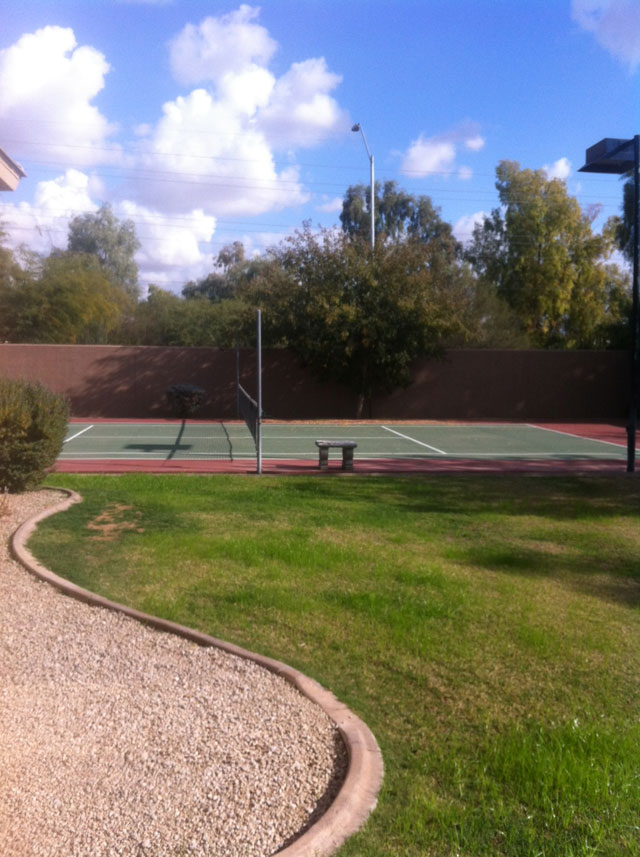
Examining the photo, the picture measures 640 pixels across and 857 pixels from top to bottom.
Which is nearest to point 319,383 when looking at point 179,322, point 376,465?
point 376,465

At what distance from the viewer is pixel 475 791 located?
4.26 metres

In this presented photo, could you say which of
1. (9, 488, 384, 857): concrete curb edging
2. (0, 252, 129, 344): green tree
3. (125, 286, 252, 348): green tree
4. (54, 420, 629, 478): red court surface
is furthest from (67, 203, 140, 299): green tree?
(9, 488, 384, 857): concrete curb edging

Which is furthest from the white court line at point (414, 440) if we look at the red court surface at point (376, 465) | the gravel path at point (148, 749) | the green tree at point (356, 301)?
the gravel path at point (148, 749)

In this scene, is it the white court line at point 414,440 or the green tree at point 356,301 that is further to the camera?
the green tree at point 356,301

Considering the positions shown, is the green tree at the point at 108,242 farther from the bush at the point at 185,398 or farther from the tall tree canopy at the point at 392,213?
the bush at the point at 185,398

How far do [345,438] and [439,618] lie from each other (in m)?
17.1

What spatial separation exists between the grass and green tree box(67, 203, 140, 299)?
5885 cm

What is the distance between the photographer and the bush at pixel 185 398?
2980 centimetres

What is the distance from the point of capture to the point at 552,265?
4584 cm

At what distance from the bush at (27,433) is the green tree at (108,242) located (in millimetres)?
58140

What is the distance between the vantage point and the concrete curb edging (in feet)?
12.3

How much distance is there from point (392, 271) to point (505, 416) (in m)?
7.91

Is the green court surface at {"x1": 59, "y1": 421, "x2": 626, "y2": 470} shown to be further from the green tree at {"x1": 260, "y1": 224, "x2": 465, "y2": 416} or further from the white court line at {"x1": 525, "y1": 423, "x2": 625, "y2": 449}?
the green tree at {"x1": 260, "y1": 224, "x2": 465, "y2": 416}

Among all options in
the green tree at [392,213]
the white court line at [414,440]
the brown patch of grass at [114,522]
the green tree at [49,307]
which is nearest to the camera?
the brown patch of grass at [114,522]
